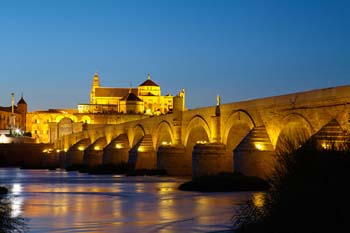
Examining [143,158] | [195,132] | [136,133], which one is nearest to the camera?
[195,132]

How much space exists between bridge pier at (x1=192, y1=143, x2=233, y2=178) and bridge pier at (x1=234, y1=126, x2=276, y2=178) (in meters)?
3.44

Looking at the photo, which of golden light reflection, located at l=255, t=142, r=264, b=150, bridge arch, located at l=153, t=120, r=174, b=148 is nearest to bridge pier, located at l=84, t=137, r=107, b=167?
bridge arch, located at l=153, t=120, r=174, b=148

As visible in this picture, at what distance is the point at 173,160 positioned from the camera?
38.4 m

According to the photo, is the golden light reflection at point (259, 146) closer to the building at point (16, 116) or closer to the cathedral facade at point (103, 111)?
the cathedral facade at point (103, 111)

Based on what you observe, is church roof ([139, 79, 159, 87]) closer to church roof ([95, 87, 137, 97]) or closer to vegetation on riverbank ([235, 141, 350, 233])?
church roof ([95, 87, 137, 97])

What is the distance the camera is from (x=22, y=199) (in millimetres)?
20297

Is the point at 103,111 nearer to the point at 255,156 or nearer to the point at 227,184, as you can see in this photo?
the point at 255,156

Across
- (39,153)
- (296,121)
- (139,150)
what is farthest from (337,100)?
(39,153)

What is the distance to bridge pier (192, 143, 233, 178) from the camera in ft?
99.5

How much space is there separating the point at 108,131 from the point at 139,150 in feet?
56.8

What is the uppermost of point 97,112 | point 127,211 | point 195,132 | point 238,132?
point 97,112

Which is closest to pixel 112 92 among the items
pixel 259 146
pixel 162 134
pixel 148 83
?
pixel 148 83

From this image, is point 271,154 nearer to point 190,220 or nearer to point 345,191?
point 190,220

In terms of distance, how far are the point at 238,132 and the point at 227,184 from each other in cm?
914
